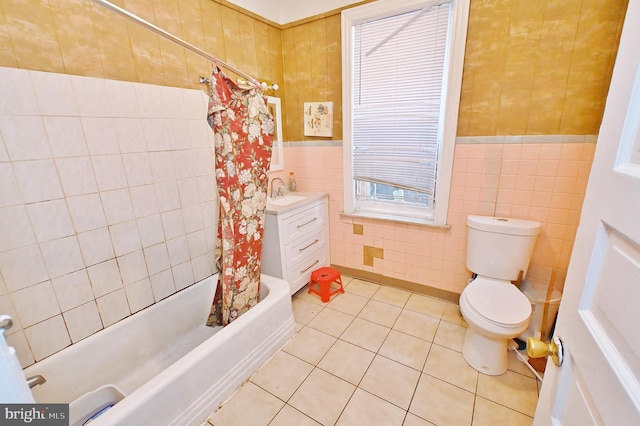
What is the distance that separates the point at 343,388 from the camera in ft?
5.15

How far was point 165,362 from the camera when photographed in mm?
1692

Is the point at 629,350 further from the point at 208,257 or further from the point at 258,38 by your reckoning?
the point at 258,38

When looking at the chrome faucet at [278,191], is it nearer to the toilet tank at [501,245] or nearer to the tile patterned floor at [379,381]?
the tile patterned floor at [379,381]

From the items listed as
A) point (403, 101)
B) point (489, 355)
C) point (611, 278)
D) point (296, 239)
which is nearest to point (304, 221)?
point (296, 239)

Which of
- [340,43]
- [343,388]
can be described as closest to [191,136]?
[340,43]

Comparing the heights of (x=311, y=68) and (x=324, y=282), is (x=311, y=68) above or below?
above

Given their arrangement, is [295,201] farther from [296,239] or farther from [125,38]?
[125,38]

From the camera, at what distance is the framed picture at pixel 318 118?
7.78 feet

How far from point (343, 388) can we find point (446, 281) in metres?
1.21

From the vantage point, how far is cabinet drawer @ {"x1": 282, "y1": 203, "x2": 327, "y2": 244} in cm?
214

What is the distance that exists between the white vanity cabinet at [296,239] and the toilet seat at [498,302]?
124 centimetres

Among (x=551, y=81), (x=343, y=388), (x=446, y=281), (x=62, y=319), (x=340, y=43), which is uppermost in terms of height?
(x=340, y=43)

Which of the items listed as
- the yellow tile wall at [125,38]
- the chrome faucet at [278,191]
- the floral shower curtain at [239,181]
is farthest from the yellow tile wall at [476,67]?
the chrome faucet at [278,191]

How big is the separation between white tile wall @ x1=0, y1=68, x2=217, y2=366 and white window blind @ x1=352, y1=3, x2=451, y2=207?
123 centimetres
